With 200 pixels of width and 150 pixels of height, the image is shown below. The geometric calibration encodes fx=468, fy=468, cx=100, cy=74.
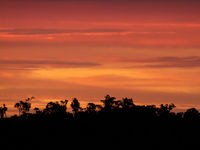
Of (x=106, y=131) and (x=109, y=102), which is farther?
(x=109, y=102)

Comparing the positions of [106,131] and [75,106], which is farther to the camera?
[75,106]

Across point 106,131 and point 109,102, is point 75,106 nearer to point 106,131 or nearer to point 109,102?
point 109,102

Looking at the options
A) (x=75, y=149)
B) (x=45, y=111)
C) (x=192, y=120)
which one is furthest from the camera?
(x=45, y=111)

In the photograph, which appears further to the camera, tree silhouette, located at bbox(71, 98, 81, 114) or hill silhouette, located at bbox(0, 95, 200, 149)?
tree silhouette, located at bbox(71, 98, 81, 114)

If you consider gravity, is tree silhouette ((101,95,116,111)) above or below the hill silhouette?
above

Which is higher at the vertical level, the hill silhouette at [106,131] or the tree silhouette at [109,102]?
the tree silhouette at [109,102]

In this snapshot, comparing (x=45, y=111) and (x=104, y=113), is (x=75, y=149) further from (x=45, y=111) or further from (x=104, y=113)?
(x=45, y=111)

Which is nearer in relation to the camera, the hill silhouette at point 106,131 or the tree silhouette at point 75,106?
the hill silhouette at point 106,131

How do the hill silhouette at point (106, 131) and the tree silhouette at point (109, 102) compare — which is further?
the tree silhouette at point (109, 102)

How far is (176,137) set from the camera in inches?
4013

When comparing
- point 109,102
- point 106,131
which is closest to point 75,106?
point 109,102

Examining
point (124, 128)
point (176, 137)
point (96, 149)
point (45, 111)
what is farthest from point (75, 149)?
point (45, 111)

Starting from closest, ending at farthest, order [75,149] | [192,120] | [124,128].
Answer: [75,149] → [124,128] → [192,120]

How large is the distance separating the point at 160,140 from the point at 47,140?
24281 mm
